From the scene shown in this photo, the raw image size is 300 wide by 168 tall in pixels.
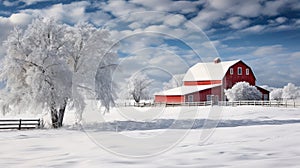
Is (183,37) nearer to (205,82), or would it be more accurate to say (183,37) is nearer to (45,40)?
(45,40)

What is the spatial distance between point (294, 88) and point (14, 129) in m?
77.4

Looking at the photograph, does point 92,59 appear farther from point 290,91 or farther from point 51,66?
point 290,91

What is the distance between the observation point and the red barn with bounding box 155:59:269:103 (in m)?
47.5

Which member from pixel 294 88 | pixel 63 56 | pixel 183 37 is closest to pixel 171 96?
pixel 63 56

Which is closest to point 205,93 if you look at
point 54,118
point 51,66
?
point 54,118

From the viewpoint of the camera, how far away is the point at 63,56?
2352cm

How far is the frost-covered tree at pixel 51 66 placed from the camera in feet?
71.6

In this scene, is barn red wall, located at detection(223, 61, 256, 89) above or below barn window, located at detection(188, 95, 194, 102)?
above

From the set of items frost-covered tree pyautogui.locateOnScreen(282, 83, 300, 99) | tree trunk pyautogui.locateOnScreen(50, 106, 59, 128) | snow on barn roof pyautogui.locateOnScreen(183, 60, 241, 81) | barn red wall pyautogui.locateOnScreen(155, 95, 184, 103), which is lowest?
tree trunk pyautogui.locateOnScreen(50, 106, 59, 128)

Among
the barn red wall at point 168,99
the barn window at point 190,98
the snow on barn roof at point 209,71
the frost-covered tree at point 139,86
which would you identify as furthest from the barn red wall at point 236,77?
the frost-covered tree at point 139,86

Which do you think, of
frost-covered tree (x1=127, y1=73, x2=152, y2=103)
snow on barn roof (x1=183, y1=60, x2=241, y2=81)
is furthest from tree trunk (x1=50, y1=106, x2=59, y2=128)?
frost-covered tree (x1=127, y1=73, x2=152, y2=103)

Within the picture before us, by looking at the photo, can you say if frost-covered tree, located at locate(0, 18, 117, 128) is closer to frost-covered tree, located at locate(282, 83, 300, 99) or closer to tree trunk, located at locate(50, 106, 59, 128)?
tree trunk, located at locate(50, 106, 59, 128)

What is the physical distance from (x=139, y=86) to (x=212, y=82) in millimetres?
29745

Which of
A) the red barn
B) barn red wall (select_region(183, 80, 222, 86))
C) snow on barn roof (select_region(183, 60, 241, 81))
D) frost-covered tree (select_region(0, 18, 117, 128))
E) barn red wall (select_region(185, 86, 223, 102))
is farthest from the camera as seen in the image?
snow on barn roof (select_region(183, 60, 241, 81))
